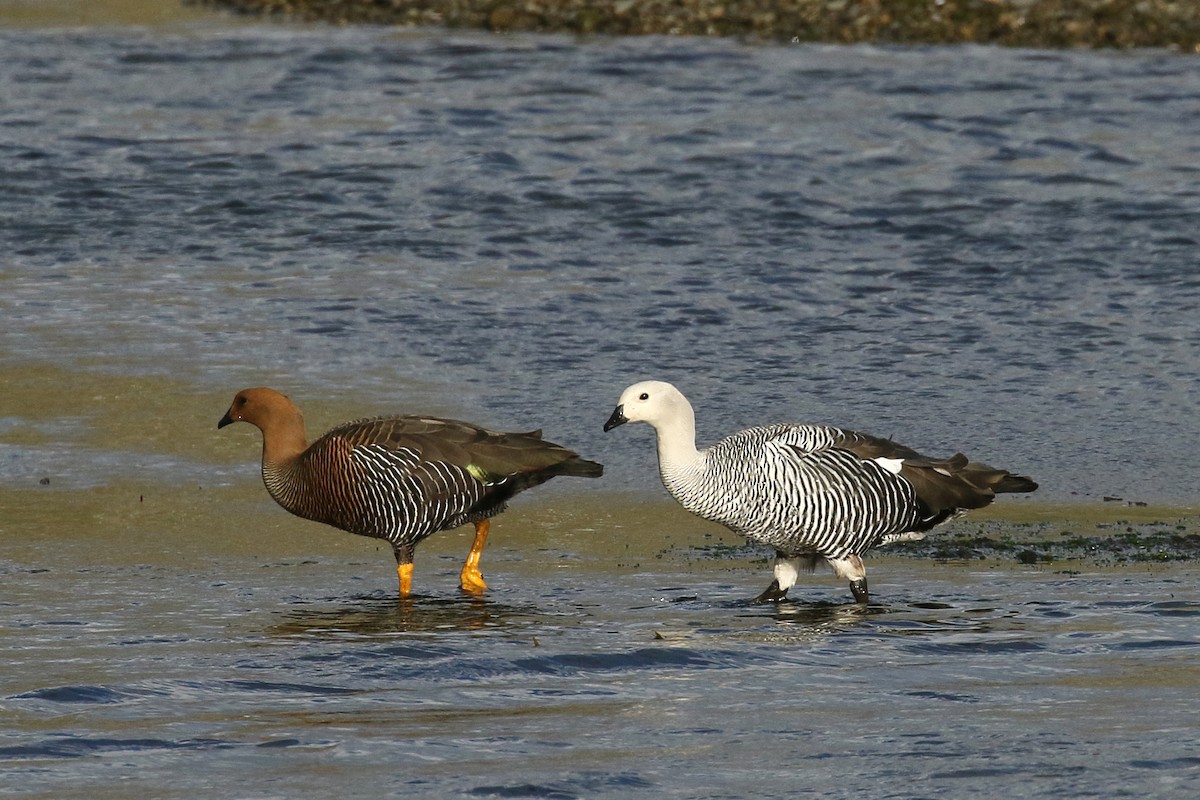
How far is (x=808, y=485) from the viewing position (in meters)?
10.2

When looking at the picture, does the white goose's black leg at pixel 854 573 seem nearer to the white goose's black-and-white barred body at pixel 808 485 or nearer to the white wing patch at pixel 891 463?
the white goose's black-and-white barred body at pixel 808 485

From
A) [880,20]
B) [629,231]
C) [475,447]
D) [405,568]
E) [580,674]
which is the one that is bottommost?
[405,568]

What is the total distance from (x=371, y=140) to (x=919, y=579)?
13.0m

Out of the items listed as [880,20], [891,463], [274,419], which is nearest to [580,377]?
[274,419]

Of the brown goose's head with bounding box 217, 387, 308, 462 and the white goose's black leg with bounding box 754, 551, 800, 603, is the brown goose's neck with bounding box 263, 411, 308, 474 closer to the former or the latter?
the brown goose's head with bounding box 217, 387, 308, 462

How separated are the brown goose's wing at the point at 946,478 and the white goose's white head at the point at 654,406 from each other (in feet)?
2.91

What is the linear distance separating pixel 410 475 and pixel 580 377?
3.74 meters

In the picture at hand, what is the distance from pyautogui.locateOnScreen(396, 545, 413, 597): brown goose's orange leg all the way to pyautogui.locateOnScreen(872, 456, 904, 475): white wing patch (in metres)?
2.52

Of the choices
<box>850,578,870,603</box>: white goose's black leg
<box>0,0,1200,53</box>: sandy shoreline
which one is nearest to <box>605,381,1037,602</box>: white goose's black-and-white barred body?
<box>850,578,870,603</box>: white goose's black leg

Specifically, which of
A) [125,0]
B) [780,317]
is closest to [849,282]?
[780,317]

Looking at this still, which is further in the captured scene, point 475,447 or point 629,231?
point 629,231

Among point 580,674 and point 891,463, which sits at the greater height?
point 891,463

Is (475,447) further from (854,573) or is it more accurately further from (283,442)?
(854,573)

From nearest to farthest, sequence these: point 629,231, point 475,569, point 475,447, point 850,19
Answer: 1. point 475,569
2. point 475,447
3. point 629,231
4. point 850,19
